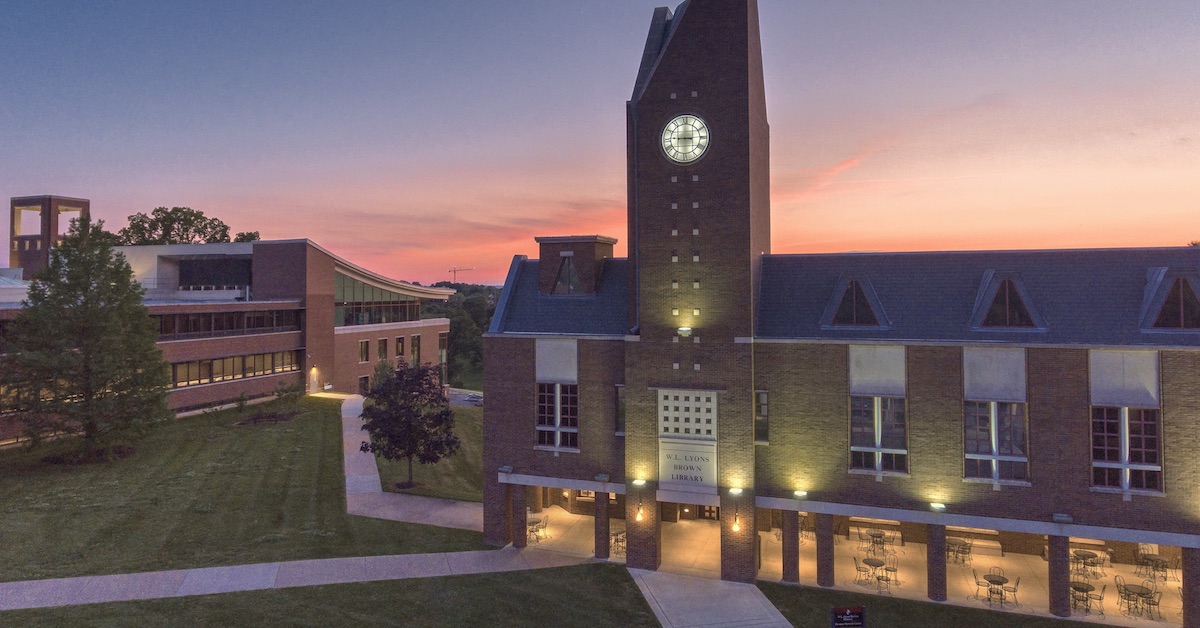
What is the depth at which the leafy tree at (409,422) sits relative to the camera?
29.8 metres

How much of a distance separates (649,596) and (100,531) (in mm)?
20859

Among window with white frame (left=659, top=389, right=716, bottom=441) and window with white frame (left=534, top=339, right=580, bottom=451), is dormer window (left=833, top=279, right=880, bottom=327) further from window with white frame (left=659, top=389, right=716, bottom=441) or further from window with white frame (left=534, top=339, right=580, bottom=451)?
window with white frame (left=534, top=339, right=580, bottom=451)

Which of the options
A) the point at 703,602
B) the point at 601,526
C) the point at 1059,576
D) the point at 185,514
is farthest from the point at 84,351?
the point at 1059,576

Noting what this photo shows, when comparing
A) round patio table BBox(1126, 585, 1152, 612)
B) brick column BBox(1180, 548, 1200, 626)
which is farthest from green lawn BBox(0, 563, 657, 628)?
brick column BBox(1180, 548, 1200, 626)

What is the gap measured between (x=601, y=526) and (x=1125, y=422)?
17.3 meters

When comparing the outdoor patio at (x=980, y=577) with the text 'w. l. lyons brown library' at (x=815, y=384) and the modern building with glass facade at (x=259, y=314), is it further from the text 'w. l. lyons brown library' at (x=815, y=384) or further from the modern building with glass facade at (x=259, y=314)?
the modern building with glass facade at (x=259, y=314)

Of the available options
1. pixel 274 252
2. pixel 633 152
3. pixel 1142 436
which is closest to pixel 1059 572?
pixel 1142 436

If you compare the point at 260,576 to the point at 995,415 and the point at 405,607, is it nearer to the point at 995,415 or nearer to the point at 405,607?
the point at 405,607

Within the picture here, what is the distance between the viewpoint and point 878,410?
20.8m

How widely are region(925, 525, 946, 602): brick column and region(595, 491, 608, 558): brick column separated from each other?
10.9 metres

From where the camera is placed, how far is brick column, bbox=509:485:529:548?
23875 millimetres

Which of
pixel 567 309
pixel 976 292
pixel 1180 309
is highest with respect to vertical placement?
pixel 976 292

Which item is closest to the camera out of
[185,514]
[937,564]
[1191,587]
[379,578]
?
[1191,587]

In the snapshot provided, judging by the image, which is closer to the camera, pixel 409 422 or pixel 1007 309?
pixel 1007 309
